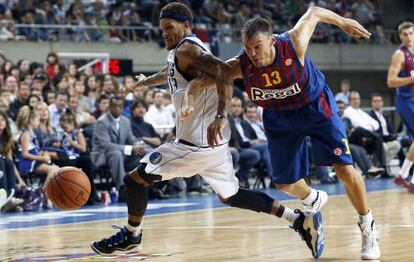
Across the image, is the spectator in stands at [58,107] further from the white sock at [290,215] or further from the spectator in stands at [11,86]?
the white sock at [290,215]

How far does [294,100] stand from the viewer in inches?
266

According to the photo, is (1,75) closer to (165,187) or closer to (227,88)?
(165,187)

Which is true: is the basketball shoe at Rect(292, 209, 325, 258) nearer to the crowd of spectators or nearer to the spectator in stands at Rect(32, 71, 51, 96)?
the spectator in stands at Rect(32, 71, 51, 96)

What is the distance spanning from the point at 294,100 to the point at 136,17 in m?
16.7

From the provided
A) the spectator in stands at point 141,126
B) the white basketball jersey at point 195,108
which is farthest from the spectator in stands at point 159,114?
the white basketball jersey at point 195,108

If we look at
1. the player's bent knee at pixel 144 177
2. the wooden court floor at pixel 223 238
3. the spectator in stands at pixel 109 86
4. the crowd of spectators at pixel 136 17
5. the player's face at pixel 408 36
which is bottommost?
the wooden court floor at pixel 223 238

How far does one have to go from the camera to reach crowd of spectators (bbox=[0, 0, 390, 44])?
2097 centimetres

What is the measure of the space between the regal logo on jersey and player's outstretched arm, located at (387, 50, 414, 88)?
17.8 feet

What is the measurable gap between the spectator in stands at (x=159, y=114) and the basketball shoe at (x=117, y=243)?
8184 millimetres

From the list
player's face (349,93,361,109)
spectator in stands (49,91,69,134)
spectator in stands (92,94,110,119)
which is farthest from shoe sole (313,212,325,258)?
player's face (349,93,361,109)

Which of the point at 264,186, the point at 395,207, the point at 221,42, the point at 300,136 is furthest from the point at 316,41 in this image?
the point at 300,136

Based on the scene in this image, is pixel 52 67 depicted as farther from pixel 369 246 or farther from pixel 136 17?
pixel 369 246

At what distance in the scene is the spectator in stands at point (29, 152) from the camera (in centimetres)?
1268

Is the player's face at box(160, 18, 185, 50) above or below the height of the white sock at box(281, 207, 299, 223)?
above
